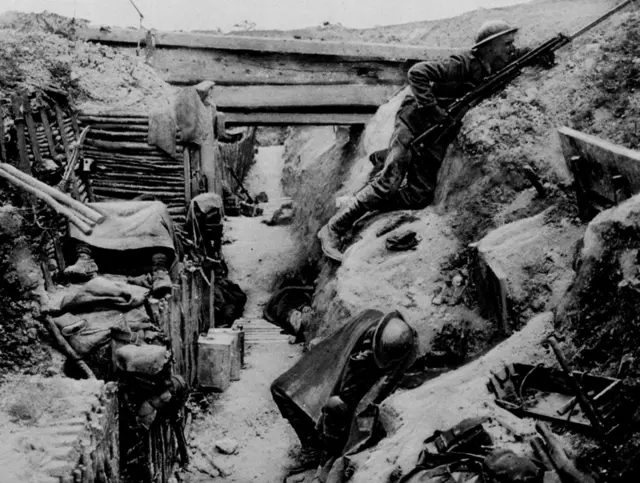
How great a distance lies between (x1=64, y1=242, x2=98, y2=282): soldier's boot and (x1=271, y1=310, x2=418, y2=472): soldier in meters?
2.40

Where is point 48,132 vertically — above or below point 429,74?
below

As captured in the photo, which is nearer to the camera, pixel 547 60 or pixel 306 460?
pixel 306 460

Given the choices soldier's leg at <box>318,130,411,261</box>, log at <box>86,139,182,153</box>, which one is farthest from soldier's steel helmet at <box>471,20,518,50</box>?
log at <box>86,139,182,153</box>

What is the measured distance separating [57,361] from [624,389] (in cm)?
484

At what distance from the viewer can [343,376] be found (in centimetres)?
738

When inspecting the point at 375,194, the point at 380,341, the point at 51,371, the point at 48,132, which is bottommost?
the point at 51,371

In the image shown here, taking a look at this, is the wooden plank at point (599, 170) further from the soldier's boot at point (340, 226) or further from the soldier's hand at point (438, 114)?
the soldier's boot at point (340, 226)

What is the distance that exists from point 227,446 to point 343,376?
262cm

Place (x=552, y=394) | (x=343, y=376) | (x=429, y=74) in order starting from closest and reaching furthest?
(x=552, y=394), (x=343, y=376), (x=429, y=74)

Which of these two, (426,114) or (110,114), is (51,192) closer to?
(110,114)

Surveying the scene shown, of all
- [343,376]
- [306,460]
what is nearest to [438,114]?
[343,376]

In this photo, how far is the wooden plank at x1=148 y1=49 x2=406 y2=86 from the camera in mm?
12414

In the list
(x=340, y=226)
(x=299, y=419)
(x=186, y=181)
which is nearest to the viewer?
(x=299, y=419)

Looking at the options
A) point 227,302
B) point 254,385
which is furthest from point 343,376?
point 227,302
